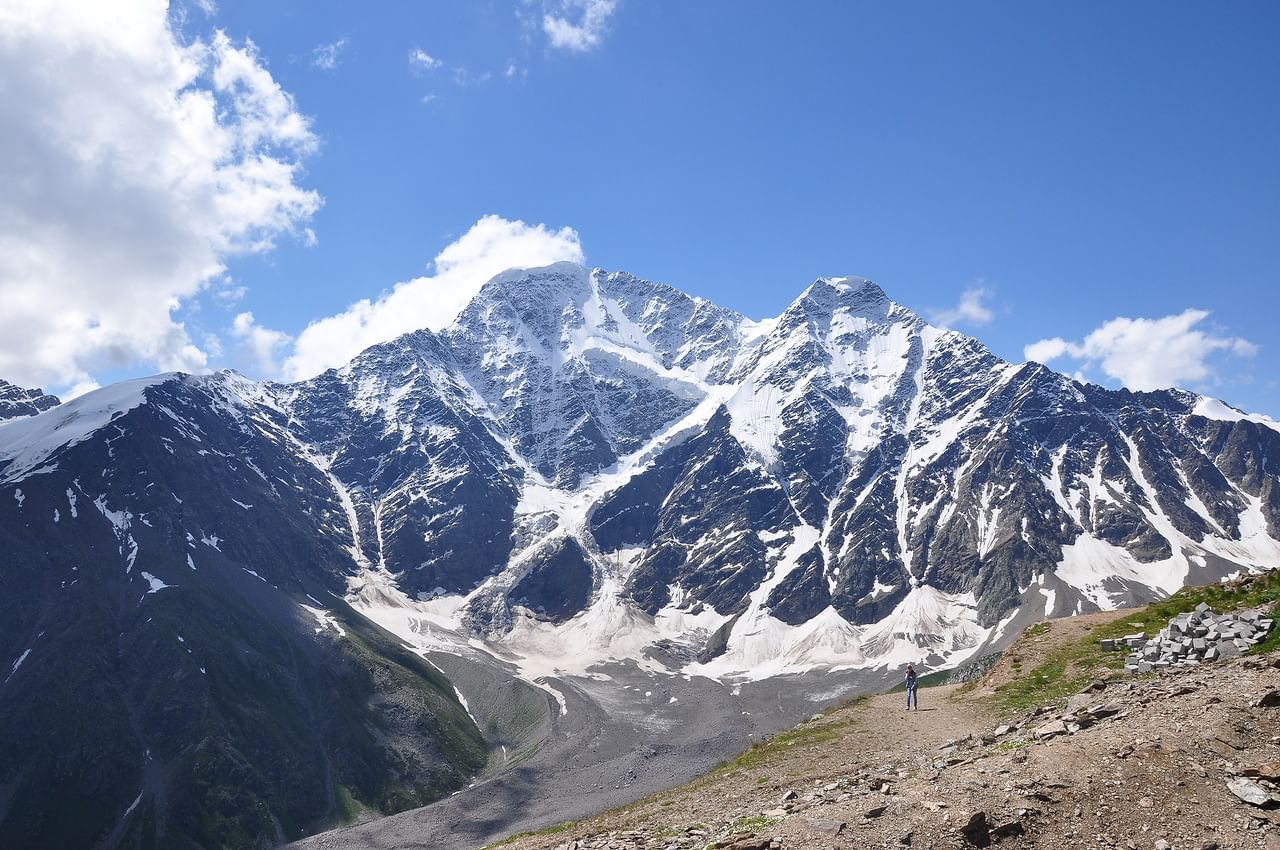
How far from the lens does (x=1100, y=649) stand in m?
41.9

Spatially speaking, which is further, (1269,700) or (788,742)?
(788,742)

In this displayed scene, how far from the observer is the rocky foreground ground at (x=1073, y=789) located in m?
18.5

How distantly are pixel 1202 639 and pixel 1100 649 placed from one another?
398 inches

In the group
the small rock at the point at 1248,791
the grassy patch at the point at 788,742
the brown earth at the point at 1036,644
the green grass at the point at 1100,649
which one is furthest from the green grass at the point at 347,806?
the small rock at the point at 1248,791

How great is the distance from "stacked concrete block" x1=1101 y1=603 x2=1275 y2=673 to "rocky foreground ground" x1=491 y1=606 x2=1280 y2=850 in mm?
1535

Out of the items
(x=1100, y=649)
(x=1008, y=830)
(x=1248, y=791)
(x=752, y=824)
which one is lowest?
(x=752, y=824)

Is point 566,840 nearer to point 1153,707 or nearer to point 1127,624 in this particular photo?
point 1153,707

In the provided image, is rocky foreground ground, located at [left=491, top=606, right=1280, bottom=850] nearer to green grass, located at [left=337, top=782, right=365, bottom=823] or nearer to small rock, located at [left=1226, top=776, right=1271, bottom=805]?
small rock, located at [left=1226, top=776, right=1271, bottom=805]

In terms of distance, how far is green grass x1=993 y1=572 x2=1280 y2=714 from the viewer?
1489 inches

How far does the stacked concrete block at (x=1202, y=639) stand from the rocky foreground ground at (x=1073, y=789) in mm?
1535

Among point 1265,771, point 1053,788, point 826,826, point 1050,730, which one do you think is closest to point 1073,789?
point 1053,788

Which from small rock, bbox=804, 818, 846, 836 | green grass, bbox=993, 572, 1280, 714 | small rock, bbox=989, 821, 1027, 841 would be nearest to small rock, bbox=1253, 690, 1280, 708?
small rock, bbox=989, 821, 1027, 841

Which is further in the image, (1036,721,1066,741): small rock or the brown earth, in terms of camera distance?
the brown earth

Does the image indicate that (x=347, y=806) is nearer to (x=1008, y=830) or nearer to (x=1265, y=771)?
(x=1008, y=830)
